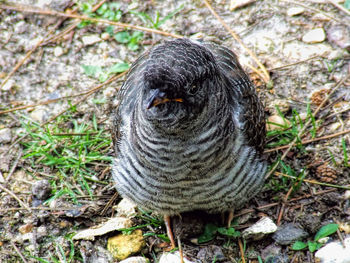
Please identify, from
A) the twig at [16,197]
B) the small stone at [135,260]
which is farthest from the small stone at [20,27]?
the small stone at [135,260]

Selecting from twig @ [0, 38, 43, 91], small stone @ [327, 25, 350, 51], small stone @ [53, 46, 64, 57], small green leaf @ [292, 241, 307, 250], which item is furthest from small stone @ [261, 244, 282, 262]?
twig @ [0, 38, 43, 91]

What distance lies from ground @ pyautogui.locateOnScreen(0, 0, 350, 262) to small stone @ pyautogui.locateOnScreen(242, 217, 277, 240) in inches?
3.4

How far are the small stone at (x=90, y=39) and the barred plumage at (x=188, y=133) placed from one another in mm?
1522

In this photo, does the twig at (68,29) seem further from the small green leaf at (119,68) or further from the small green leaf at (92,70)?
the small green leaf at (119,68)

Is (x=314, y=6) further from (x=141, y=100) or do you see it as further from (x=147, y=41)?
(x=141, y=100)

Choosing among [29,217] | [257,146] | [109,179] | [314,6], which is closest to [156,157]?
[257,146]

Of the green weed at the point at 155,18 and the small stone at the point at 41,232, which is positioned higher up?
the green weed at the point at 155,18

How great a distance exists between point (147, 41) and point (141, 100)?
8.15 feet

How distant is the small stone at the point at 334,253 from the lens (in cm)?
335

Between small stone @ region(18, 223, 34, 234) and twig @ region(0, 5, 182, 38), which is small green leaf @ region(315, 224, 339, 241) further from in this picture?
twig @ region(0, 5, 182, 38)

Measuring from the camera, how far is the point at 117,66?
4.89 metres

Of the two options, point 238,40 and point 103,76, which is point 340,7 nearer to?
point 238,40

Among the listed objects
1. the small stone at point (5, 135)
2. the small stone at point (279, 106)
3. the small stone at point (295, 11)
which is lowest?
the small stone at point (5, 135)

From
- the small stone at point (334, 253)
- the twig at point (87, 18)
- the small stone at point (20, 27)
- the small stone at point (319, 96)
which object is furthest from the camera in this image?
the small stone at point (20, 27)
